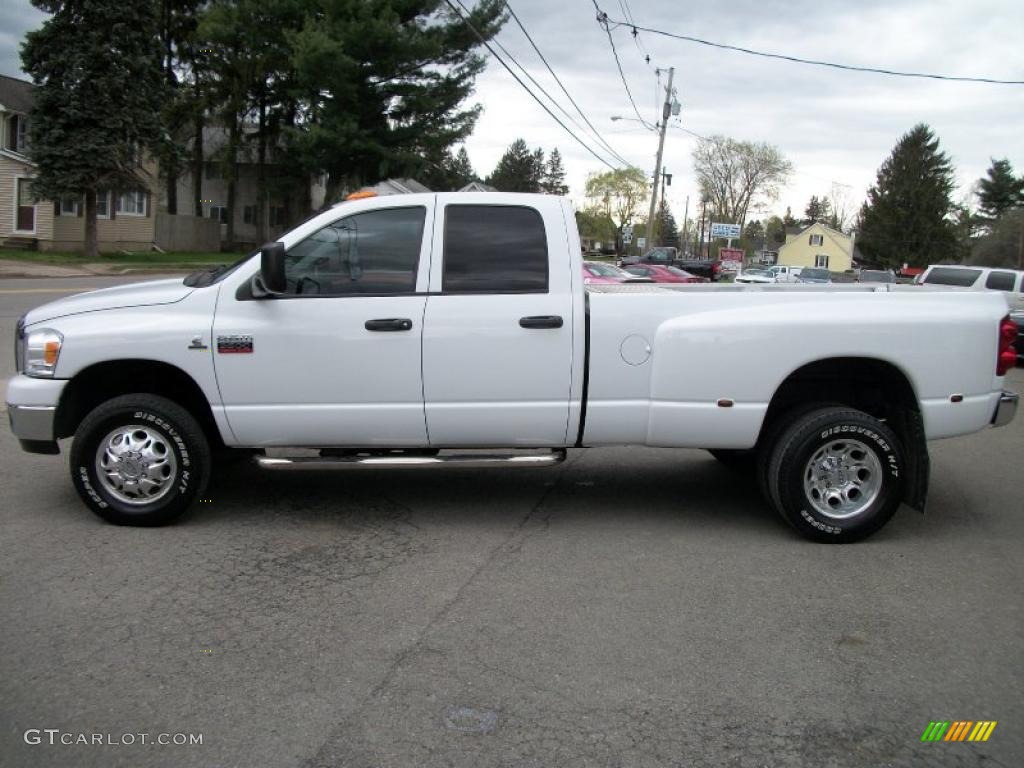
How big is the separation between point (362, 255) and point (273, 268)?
22.9 inches

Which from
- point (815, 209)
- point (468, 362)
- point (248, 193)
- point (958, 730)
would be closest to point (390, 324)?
point (468, 362)

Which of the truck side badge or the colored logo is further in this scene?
the truck side badge

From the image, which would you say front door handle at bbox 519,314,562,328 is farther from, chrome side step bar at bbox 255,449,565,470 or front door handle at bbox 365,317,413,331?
chrome side step bar at bbox 255,449,565,470

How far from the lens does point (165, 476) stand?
17.5 feet

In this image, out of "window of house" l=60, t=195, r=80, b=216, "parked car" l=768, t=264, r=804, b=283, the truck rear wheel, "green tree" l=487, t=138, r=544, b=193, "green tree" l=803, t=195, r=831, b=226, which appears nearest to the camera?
the truck rear wheel

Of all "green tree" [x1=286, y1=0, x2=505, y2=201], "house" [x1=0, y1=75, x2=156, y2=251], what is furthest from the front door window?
"green tree" [x1=286, y1=0, x2=505, y2=201]

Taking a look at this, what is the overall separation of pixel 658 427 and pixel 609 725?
2.41m

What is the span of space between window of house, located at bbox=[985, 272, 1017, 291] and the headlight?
1960 cm

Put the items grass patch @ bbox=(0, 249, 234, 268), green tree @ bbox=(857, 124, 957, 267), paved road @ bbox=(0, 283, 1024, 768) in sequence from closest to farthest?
paved road @ bbox=(0, 283, 1024, 768)
grass patch @ bbox=(0, 249, 234, 268)
green tree @ bbox=(857, 124, 957, 267)

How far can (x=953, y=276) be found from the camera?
2138 centimetres

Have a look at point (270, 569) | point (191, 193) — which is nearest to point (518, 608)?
point (270, 569)

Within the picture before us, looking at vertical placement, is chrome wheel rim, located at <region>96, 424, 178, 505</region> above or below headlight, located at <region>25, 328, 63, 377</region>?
below

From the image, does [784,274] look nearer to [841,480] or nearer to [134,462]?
[841,480]

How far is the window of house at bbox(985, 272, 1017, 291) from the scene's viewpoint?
774 inches
